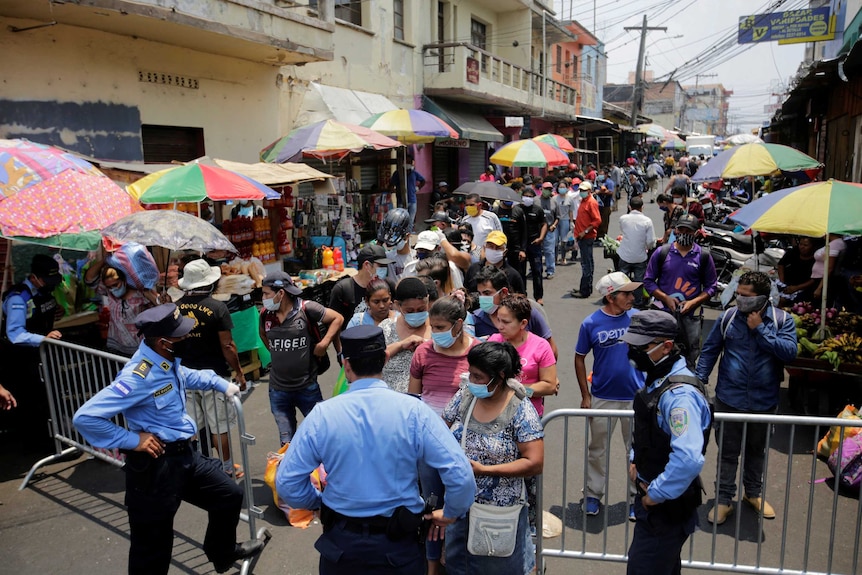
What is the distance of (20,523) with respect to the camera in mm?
4766

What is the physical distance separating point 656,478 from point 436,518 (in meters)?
1.07

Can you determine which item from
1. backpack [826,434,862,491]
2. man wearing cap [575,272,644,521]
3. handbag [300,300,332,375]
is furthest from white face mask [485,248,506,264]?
backpack [826,434,862,491]

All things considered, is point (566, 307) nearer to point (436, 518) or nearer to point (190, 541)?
point (190, 541)

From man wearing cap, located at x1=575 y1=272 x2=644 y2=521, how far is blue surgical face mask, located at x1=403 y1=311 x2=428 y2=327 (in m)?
1.25

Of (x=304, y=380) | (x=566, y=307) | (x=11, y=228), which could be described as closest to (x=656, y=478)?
(x=304, y=380)

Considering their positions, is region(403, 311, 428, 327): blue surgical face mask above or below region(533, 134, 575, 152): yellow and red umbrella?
below

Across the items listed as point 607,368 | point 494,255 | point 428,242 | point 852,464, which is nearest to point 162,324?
point 607,368

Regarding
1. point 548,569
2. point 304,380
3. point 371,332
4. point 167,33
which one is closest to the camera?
point 371,332

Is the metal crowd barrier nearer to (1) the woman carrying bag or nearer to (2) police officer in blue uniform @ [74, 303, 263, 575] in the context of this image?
(2) police officer in blue uniform @ [74, 303, 263, 575]

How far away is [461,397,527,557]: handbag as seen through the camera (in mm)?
3104

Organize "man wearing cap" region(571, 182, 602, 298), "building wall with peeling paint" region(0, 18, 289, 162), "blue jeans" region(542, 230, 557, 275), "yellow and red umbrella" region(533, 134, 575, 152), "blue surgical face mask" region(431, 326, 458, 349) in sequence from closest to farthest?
"blue surgical face mask" region(431, 326, 458, 349) → "building wall with peeling paint" region(0, 18, 289, 162) → "man wearing cap" region(571, 182, 602, 298) → "blue jeans" region(542, 230, 557, 275) → "yellow and red umbrella" region(533, 134, 575, 152)

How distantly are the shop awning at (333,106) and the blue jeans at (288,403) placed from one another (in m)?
9.64

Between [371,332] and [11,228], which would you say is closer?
[371,332]

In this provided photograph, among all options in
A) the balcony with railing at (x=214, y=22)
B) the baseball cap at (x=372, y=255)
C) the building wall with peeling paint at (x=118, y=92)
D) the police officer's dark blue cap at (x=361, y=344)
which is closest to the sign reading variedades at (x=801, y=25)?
the balcony with railing at (x=214, y=22)
